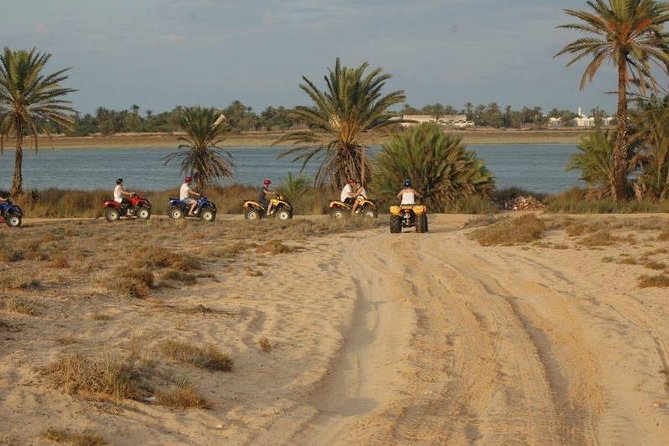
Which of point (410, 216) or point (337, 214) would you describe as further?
point (337, 214)

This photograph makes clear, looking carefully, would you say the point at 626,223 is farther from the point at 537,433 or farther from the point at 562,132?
the point at 562,132

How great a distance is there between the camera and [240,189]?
4128 cm

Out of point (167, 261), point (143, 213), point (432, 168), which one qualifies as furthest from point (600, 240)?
point (143, 213)

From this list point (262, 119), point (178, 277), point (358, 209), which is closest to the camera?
point (178, 277)

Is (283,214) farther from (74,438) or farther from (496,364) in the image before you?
(74,438)

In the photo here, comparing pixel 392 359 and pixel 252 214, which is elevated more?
pixel 392 359

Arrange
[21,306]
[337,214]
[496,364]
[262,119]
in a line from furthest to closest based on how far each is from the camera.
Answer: [262,119]
[337,214]
[21,306]
[496,364]

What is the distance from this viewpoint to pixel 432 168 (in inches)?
1300

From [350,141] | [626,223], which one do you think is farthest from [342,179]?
[626,223]

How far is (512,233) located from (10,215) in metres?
15.2

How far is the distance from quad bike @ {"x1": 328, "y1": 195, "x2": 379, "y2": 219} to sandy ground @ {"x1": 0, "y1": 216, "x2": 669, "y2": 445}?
1144cm

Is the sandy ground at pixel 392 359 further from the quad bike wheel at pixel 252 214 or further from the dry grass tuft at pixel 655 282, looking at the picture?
the quad bike wheel at pixel 252 214

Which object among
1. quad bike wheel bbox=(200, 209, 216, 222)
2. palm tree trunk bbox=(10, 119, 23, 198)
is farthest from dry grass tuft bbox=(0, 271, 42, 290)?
palm tree trunk bbox=(10, 119, 23, 198)

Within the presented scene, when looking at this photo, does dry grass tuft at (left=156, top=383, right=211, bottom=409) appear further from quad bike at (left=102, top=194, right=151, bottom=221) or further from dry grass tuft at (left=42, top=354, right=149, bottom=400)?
quad bike at (left=102, top=194, right=151, bottom=221)
